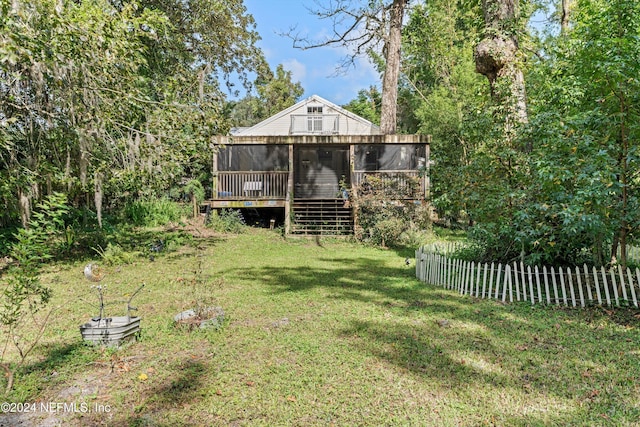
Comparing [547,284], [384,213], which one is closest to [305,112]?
[384,213]

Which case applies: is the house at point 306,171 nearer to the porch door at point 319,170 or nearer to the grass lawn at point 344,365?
the porch door at point 319,170

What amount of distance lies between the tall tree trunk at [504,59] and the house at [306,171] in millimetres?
5220

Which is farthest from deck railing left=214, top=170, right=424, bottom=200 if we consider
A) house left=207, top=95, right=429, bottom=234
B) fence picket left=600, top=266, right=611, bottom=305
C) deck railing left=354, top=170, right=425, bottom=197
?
fence picket left=600, top=266, right=611, bottom=305

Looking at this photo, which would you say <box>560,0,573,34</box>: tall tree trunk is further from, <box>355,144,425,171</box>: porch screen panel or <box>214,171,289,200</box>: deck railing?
<box>214,171,289,200</box>: deck railing

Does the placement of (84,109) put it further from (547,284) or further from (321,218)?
(321,218)

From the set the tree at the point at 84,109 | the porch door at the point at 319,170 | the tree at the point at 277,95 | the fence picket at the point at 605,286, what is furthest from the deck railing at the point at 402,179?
the tree at the point at 277,95

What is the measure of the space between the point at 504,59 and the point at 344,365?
22.3 feet

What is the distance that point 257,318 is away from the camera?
509cm

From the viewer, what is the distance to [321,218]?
47.5 ft

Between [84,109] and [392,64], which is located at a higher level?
[392,64]

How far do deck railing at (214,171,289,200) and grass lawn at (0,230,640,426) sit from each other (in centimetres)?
920

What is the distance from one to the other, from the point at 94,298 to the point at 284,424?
16.5ft

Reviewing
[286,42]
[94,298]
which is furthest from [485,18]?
[286,42]

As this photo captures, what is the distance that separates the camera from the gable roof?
23.3 metres
